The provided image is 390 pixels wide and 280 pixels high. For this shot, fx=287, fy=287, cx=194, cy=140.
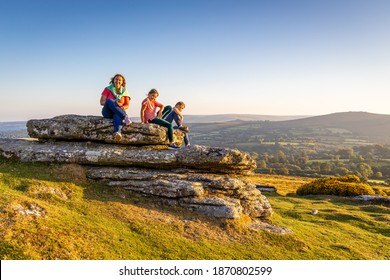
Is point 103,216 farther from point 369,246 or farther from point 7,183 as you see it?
point 369,246

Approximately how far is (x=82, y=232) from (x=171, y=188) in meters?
5.36

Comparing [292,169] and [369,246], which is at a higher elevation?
[369,246]

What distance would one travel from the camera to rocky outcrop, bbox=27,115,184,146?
1673cm

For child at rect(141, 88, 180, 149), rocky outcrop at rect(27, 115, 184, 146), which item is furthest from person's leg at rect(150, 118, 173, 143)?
rocky outcrop at rect(27, 115, 184, 146)

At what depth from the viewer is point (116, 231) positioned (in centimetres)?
1121

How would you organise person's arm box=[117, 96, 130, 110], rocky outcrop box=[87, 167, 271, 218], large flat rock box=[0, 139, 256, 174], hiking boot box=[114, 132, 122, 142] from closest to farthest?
rocky outcrop box=[87, 167, 271, 218]
large flat rock box=[0, 139, 256, 174]
hiking boot box=[114, 132, 122, 142]
person's arm box=[117, 96, 130, 110]

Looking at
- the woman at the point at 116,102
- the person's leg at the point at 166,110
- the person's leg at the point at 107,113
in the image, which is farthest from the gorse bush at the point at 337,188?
the person's leg at the point at 107,113

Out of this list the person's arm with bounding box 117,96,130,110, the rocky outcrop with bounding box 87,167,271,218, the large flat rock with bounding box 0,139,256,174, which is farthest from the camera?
the person's arm with bounding box 117,96,130,110

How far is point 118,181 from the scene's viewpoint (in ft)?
50.0

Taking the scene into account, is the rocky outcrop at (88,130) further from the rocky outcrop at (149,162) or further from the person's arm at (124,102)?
the person's arm at (124,102)

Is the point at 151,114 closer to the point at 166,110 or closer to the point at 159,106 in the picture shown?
the point at 159,106

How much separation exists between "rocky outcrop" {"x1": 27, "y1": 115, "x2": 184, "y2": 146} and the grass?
7.39 feet

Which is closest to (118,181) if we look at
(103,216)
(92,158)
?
(92,158)

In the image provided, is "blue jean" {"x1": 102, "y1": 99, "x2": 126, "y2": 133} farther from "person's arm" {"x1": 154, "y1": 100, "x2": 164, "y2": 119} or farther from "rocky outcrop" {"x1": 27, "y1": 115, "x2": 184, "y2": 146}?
"person's arm" {"x1": 154, "y1": 100, "x2": 164, "y2": 119}
